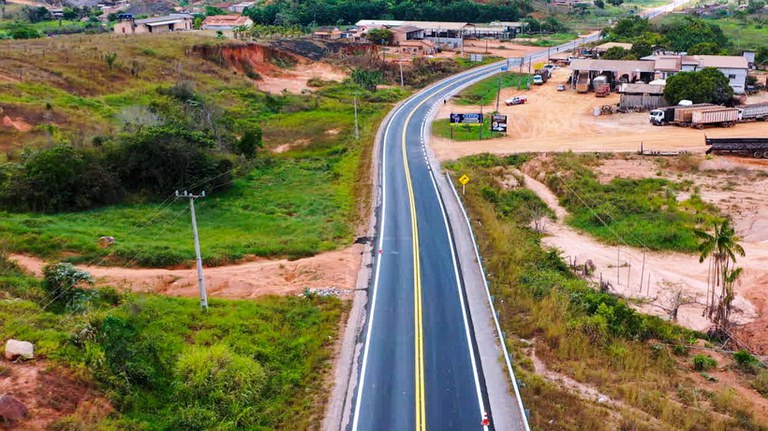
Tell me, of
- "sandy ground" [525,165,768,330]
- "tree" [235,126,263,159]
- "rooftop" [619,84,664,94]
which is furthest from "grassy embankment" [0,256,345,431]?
"rooftop" [619,84,664,94]

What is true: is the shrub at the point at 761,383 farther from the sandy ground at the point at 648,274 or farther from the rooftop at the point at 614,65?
the rooftop at the point at 614,65

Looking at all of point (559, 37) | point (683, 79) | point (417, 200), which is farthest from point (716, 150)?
point (559, 37)

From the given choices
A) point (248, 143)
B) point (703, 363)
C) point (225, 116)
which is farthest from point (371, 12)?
point (703, 363)

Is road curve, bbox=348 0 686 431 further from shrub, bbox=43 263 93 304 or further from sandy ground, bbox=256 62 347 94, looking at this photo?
sandy ground, bbox=256 62 347 94

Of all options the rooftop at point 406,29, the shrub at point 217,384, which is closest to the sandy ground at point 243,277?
the shrub at point 217,384

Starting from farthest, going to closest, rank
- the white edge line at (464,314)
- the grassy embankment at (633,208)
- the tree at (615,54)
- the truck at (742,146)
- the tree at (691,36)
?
1. the tree at (691,36)
2. the tree at (615,54)
3. the truck at (742,146)
4. the grassy embankment at (633,208)
5. the white edge line at (464,314)

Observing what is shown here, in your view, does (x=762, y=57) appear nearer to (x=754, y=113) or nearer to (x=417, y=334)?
(x=754, y=113)

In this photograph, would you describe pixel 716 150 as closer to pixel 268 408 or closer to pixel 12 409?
pixel 268 408
